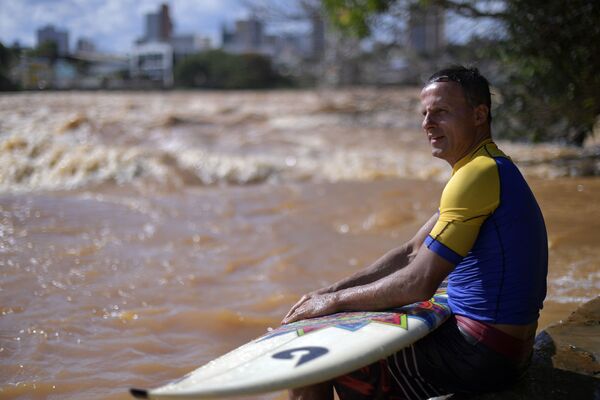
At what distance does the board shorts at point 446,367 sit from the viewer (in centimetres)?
187

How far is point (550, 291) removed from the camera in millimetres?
3889

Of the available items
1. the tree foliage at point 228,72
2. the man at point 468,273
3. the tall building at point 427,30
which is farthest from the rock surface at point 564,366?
the tree foliage at point 228,72

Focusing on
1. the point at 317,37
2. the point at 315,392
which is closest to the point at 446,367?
the point at 315,392

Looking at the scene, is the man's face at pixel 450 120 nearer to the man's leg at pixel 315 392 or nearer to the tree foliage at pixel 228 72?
the man's leg at pixel 315 392

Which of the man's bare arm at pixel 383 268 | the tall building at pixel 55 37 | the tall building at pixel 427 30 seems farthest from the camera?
the tall building at pixel 55 37

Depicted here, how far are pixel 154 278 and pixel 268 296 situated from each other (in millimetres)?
999

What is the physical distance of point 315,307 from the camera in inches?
84.2

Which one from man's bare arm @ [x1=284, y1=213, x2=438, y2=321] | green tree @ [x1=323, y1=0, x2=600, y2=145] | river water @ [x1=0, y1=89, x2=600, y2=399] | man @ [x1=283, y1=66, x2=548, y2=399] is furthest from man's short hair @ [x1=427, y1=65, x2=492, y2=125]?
green tree @ [x1=323, y1=0, x2=600, y2=145]

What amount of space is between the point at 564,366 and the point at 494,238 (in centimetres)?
69

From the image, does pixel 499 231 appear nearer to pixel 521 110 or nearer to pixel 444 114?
pixel 444 114

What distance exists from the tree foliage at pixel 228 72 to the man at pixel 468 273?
27.5 m

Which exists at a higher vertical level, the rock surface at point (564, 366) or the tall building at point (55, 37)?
the tall building at point (55, 37)

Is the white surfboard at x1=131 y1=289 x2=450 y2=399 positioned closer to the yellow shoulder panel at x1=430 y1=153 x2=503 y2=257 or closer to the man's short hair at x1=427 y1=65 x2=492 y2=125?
the yellow shoulder panel at x1=430 y1=153 x2=503 y2=257

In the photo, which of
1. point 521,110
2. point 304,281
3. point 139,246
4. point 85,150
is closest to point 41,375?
point 304,281
